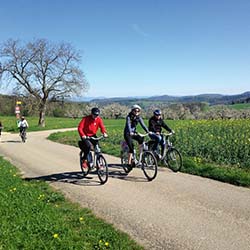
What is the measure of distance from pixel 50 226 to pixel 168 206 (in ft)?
8.11

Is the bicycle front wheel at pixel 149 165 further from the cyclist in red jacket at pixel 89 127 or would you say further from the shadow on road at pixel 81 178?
the cyclist in red jacket at pixel 89 127

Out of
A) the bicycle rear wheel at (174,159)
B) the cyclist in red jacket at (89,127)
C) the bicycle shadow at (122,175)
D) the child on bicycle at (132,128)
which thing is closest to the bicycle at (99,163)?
the cyclist in red jacket at (89,127)

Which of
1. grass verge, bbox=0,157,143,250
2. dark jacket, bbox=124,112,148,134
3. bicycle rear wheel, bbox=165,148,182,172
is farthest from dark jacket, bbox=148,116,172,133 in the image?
grass verge, bbox=0,157,143,250

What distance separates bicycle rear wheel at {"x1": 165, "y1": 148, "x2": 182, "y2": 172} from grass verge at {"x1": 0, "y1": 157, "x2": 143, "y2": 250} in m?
4.18

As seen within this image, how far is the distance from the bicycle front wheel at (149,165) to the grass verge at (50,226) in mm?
2691

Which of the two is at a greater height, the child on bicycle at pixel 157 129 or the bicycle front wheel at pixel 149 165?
the child on bicycle at pixel 157 129

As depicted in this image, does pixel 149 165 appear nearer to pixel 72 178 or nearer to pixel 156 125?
pixel 156 125

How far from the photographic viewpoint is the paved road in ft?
16.6

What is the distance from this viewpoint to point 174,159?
10484 millimetres

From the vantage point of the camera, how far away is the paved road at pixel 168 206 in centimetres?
507

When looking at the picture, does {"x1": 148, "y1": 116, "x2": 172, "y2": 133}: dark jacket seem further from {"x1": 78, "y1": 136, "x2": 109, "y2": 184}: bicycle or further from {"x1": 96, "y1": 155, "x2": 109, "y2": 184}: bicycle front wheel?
{"x1": 96, "y1": 155, "x2": 109, "y2": 184}: bicycle front wheel

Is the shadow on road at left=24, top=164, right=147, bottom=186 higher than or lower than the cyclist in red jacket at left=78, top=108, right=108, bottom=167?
lower

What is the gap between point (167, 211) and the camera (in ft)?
20.8

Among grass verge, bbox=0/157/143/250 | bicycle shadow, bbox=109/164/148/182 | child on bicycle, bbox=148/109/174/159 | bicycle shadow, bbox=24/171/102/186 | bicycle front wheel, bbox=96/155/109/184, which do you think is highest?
child on bicycle, bbox=148/109/174/159
